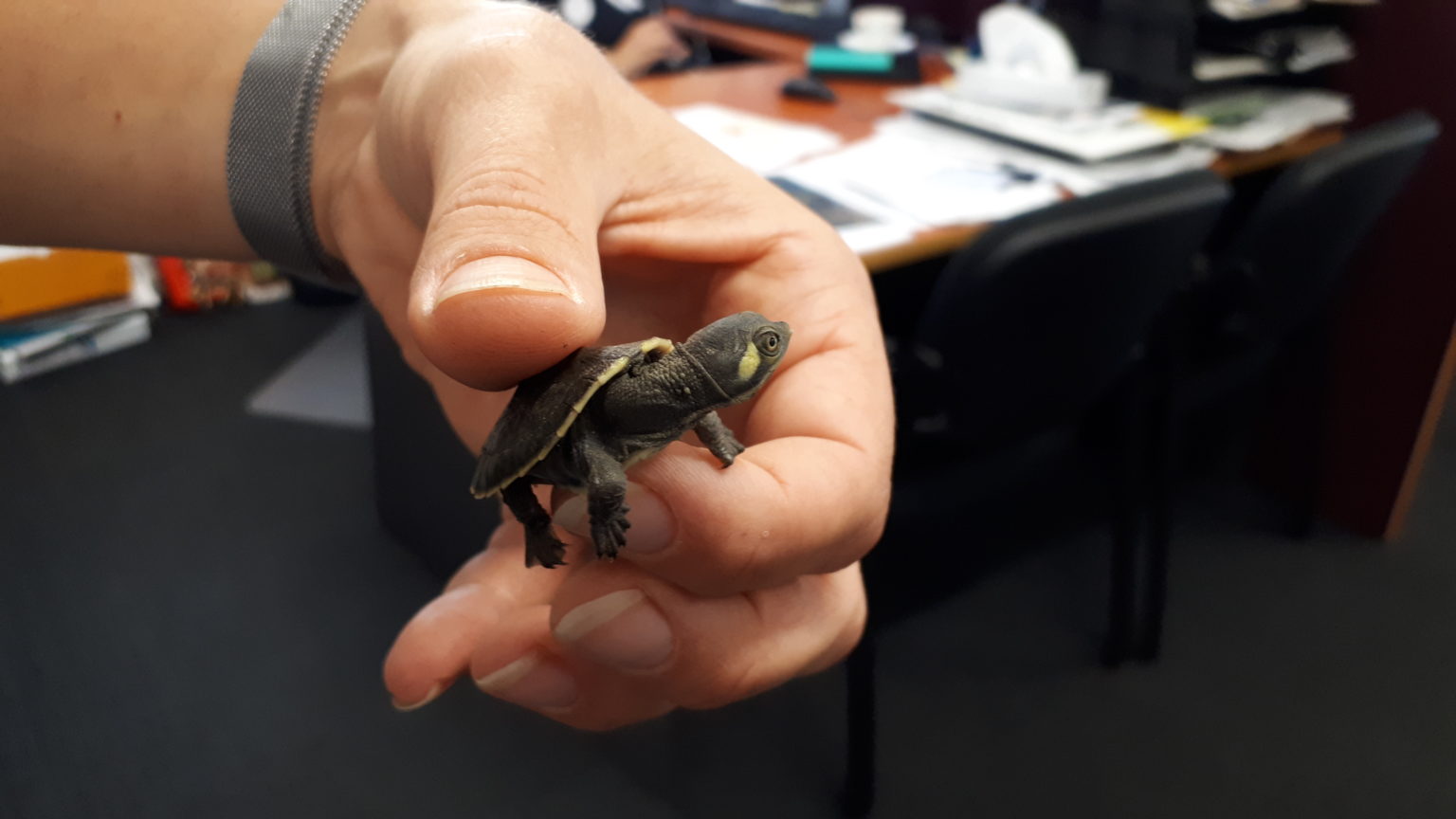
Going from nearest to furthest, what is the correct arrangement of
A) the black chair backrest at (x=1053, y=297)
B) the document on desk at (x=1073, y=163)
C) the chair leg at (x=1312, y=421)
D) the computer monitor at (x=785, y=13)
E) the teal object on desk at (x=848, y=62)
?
the black chair backrest at (x=1053, y=297) < the document on desk at (x=1073, y=163) < the chair leg at (x=1312, y=421) < the teal object on desk at (x=848, y=62) < the computer monitor at (x=785, y=13)

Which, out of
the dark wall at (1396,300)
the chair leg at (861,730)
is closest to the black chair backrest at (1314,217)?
the dark wall at (1396,300)

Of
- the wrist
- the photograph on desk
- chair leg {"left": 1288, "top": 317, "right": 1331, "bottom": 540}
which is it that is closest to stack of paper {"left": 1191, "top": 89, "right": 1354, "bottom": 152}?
the photograph on desk

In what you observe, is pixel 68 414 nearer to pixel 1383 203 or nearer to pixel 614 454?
pixel 614 454

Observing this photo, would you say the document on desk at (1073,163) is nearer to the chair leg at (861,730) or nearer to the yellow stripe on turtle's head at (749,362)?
the chair leg at (861,730)

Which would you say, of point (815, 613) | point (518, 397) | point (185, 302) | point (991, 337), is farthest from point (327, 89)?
point (185, 302)

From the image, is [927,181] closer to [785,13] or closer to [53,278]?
[785,13]

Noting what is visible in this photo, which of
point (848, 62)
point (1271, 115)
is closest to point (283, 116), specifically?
point (848, 62)

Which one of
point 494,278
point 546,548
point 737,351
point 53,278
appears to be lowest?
point 53,278
